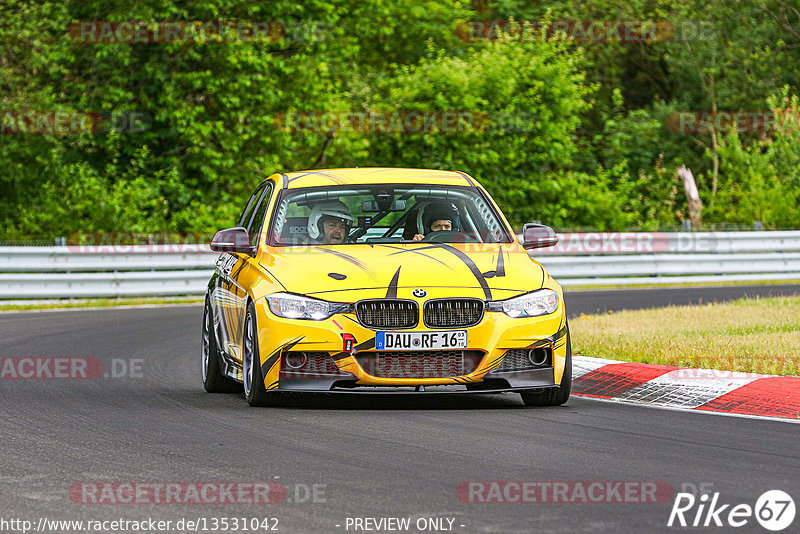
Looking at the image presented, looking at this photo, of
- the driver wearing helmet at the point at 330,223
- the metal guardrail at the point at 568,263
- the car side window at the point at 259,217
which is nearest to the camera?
the driver wearing helmet at the point at 330,223

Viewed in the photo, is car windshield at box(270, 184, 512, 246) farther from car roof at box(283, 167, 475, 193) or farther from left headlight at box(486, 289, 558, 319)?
left headlight at box(486, 289, 558, 319)

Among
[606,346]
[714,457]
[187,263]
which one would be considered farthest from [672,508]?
[187,263]

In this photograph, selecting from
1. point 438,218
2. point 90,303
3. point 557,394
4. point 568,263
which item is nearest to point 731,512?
point 557,394

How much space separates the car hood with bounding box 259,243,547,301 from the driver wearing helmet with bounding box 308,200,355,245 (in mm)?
247

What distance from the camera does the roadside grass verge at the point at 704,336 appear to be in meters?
10.6

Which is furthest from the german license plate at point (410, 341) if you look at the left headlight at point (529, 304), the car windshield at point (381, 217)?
the car windshield at point (381, 217)

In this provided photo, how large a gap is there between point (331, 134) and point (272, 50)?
2577mm

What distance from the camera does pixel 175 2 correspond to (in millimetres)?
31625

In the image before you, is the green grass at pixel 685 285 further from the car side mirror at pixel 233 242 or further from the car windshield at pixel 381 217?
the car side mirror at pixel 233 242

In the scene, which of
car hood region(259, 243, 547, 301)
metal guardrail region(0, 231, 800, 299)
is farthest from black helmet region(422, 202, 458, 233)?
metal guardrail region(0, 231, 800, 299)

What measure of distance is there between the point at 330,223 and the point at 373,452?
304 cm

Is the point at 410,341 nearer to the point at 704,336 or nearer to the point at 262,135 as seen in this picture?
the point at 704,336

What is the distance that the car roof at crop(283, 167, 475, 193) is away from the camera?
408 inches

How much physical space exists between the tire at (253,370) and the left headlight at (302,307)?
0.70 feet
